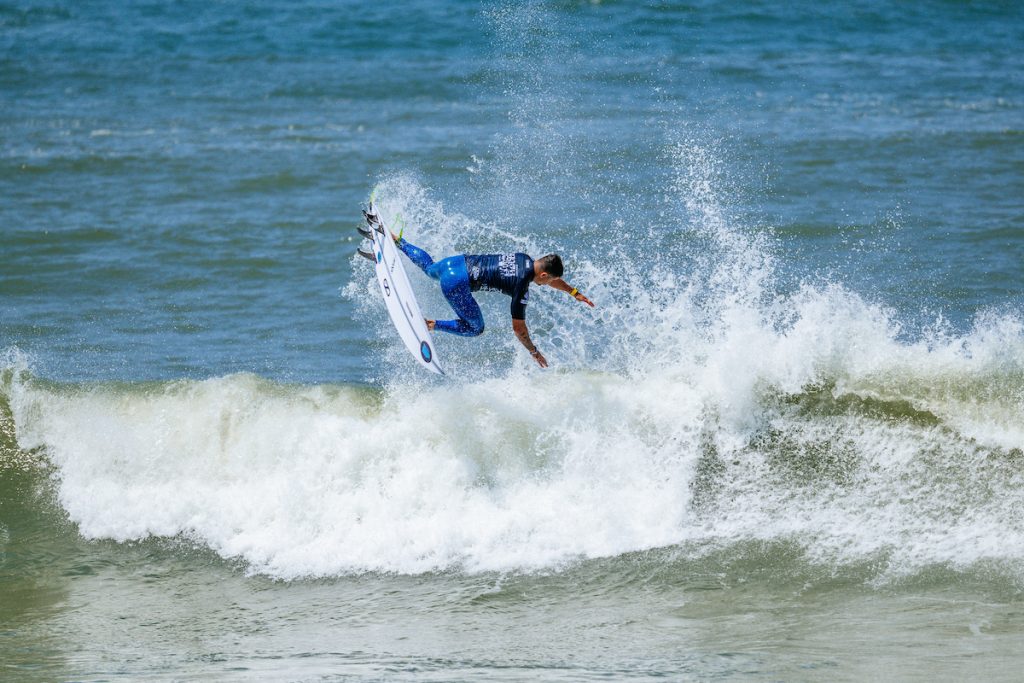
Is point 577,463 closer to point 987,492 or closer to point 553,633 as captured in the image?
point 553,633

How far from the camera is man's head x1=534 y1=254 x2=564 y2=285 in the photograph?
1000 centimetres

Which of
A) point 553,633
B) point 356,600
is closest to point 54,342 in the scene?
point 356,600

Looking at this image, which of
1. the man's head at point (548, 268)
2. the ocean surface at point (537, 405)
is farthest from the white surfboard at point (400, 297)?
the man's head at point (548, 268)

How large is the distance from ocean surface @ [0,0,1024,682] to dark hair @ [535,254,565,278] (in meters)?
1.15

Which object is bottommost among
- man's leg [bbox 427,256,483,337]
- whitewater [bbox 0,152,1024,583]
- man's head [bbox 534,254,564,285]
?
whitewater [bbox 0,152,1024,583]

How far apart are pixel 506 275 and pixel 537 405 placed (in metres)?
1.20

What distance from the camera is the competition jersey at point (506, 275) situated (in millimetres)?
10180

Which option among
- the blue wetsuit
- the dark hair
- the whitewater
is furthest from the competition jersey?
the whitewater

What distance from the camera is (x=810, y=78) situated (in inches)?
912

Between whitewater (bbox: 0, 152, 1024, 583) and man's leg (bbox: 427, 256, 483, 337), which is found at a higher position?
man's leg (bbox: 427, 256, 483, 337)

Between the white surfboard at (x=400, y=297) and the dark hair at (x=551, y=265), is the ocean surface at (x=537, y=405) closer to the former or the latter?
the white surfboard at (x=400, y=297)

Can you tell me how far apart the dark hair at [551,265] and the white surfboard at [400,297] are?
1.15m

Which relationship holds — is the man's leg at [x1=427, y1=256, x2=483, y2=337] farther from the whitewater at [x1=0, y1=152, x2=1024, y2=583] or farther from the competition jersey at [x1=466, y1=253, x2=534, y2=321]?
the whitewater at [x1=0, y1=152, x2=1024, y2=583]

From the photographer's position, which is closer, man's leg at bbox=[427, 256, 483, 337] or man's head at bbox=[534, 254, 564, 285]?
man's head at bbox=[534, 254, 564, 285]
